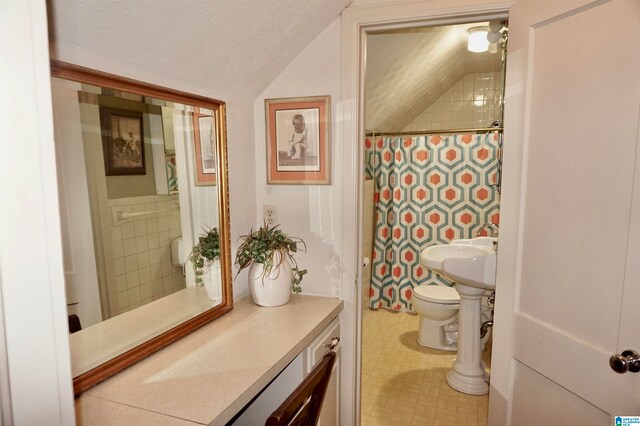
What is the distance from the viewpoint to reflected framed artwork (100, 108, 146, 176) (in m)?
1.17

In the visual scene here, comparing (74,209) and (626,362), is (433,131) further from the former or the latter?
(74,209)

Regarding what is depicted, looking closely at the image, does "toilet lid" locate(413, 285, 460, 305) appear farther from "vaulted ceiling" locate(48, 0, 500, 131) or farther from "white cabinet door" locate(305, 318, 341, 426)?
"vaulted ceiling" locate(48, 0, 500, 131)

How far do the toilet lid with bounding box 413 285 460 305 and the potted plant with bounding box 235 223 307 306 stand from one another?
157 cm

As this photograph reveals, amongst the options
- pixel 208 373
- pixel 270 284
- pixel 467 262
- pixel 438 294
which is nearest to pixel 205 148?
pixel 270 284

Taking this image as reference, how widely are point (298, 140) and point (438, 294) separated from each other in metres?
1.82

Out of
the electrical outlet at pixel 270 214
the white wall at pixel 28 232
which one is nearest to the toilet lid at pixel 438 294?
the electrical outlet at pixel 270 214

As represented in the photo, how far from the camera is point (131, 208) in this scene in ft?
4.15

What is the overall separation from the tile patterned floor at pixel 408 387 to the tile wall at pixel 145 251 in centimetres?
143

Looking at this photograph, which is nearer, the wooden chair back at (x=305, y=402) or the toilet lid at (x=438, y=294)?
the wooden chair back at (x=305, y=402)

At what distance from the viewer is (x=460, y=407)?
2.36 m

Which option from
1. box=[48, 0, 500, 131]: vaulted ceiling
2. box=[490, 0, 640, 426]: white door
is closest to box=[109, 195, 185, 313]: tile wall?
box=[48, 0, 500, 131]: vaulted ceiling

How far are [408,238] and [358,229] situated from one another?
1997 millimetres

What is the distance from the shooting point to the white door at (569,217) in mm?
1160

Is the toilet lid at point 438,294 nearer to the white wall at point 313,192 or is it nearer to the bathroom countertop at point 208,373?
the white wall at point 313,192
